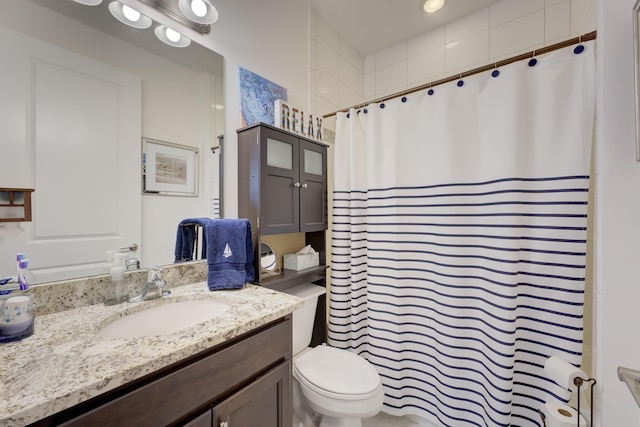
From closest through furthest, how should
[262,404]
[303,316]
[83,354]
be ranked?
[83,354]
[262,404]
[303,316]

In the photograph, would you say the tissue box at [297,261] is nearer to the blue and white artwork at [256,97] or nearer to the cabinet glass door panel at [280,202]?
the cabinet glass door panel at [280,202]

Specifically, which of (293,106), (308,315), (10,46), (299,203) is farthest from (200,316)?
(293,106)

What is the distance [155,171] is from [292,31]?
51.1 inches

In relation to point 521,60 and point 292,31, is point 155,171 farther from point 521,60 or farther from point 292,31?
point 521,60

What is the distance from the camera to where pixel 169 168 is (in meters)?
1.14

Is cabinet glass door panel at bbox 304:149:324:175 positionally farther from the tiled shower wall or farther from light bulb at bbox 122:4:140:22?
light bulb at bbox 122:4:140:22

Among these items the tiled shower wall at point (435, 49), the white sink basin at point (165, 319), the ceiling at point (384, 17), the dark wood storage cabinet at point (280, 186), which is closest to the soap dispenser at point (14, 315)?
the white sink basin at point (165, 319)

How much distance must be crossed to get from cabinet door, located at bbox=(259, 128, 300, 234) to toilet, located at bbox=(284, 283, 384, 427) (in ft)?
1.51

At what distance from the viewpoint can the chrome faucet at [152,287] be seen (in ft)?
3.15

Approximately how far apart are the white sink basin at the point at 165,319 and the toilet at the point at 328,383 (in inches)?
20.0

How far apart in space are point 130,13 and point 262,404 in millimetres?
1575

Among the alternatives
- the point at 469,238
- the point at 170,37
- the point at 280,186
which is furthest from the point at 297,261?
the point at 170,37

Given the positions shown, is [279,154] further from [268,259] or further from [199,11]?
[199,11]

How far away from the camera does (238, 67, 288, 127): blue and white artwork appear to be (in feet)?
4.49
